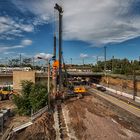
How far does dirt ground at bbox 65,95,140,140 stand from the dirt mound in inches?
101

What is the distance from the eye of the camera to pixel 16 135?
65.4 ft

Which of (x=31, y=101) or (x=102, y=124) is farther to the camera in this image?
(x=31, y=101)

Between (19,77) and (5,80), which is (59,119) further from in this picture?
(5,80)

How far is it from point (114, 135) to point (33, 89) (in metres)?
15.2

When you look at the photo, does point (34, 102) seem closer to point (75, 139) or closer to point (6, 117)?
point (6, 117)

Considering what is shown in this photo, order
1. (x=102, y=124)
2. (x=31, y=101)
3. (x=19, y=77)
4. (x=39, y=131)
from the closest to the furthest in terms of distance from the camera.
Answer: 1. (x=39, y=131)
2. (x=102, y=124)
3. (x=31, y=101)
4. (x=19, y=77)

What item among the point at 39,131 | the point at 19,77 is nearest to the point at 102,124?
the point at 39,131

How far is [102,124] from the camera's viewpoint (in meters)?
24.2

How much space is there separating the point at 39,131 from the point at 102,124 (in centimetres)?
770

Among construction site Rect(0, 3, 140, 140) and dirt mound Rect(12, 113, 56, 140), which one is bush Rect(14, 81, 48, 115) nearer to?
construction site Rect(0, 3, 140, 140)

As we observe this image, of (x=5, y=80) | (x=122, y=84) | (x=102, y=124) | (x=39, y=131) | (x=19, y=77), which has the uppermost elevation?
(x=19, y=77)

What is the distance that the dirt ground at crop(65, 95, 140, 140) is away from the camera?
20712 millimetres

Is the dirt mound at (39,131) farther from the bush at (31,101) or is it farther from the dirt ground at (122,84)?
the dirt ground at (122,84)

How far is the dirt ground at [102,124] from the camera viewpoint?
20.7 m
